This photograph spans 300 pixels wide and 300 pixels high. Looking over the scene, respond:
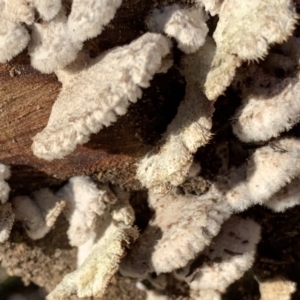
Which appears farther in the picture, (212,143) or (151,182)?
(212,143)

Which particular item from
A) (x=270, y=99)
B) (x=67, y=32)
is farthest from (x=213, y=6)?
(x=67, y=32)

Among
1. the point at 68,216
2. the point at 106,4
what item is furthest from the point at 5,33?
the point at 68,216

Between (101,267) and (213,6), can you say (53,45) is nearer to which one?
(213,6)

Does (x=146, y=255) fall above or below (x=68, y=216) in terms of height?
below

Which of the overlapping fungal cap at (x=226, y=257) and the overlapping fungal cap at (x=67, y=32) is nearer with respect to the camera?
the overlapping fungal cap at (x=67, y=32)

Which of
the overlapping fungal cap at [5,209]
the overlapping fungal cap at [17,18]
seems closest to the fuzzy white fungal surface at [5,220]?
the overlapping fungal cap at [5,209]

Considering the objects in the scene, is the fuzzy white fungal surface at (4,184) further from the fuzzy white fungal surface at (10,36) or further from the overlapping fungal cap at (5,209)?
the fuzzy white fungal surface at (10,36)

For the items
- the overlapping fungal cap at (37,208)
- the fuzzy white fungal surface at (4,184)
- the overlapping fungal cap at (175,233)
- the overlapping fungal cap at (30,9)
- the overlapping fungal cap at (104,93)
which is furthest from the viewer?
the overlapping fungal cap at (37,208)

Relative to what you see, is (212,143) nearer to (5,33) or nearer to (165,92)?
(165,92)
